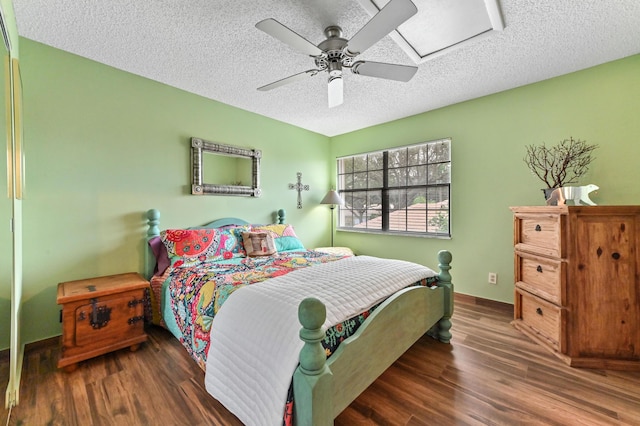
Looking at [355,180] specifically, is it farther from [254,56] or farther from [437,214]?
[254,56]

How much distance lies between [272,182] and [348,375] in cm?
284

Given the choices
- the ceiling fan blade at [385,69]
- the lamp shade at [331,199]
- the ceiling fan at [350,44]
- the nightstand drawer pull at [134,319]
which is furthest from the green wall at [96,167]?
the ceiling fan blade at [385,69]

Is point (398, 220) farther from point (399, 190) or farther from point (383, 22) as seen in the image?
point (383, 22)

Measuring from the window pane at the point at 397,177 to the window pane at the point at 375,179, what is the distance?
0.18 m

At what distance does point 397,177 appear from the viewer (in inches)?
150

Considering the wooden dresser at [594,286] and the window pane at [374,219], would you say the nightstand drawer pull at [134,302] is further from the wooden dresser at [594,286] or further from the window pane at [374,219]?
the wooden dresser at [594,286]

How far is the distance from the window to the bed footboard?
4.59 ft

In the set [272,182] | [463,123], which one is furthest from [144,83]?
[463,123]

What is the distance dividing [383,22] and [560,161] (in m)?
2.33

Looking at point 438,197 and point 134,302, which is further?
point 438,197

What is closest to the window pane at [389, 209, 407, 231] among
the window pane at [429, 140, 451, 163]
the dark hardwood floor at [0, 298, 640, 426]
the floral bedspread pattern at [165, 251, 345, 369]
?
the window pane at [429, 140, 451, 163]

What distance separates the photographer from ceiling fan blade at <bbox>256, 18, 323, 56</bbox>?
4.66 ft

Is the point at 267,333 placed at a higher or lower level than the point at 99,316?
higher

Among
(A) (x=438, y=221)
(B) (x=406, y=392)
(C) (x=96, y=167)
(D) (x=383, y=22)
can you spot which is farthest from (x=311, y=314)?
(A) (x=438, y=221)
